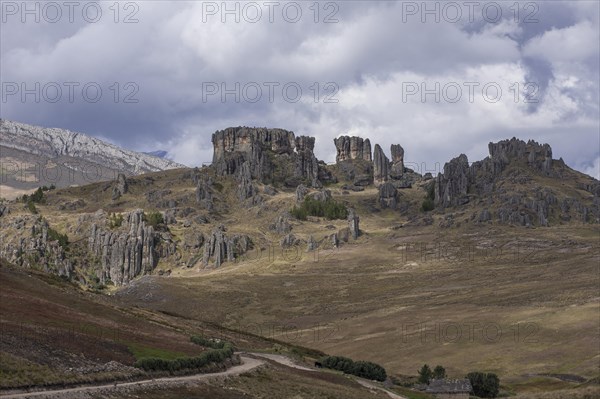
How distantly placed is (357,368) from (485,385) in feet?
50.8

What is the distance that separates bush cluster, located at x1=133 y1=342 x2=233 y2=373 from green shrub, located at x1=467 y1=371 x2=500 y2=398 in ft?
117

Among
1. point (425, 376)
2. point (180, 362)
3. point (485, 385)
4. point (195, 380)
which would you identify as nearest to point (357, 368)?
point (425, 376)

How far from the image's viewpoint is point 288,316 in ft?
586

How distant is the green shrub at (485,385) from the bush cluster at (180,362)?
35.7 meters

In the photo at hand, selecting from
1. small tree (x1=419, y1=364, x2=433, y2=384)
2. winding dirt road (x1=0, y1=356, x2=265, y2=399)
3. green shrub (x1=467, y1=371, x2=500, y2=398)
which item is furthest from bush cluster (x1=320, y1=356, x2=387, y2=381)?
winding dirt road (x1=0, y1=356, x2=265, y2=399)

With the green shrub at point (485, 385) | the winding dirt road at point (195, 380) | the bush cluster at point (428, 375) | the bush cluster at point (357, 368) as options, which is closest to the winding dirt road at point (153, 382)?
the winding dirt road at point (195, 380)

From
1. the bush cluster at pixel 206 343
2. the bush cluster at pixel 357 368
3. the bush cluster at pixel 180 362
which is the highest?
the bush cluster at pixel 180 362

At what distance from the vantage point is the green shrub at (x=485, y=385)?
91.2 meters

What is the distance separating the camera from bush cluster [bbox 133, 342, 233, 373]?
Answer: 58500 mm

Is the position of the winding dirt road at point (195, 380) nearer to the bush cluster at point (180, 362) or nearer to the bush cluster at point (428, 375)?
the bush cluster at point (180, 362)

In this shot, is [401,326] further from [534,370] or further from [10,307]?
[10,307]

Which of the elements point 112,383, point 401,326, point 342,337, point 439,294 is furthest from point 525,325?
point 112,383

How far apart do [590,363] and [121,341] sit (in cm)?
6891

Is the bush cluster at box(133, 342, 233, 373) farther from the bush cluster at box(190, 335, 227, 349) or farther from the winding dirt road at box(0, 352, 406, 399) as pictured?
the bush cluster at box(190, 335, 227, 349)
